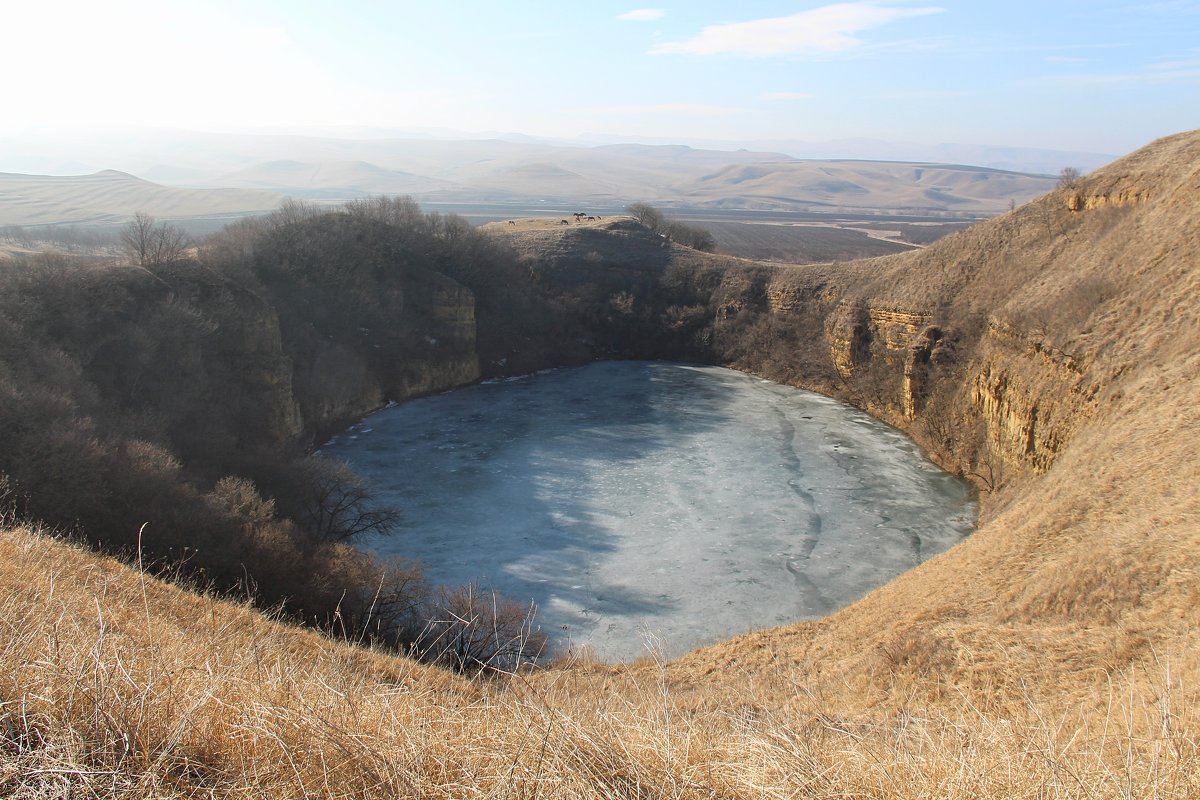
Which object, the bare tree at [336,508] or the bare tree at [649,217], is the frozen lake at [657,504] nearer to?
the bare tree at [336,508]

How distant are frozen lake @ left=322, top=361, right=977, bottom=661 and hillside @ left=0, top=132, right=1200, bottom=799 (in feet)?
8.90

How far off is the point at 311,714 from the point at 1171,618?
11.8 meters

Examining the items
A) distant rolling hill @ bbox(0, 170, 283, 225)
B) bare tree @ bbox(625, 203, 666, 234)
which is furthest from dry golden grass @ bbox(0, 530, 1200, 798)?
distant rolling hill @ bbox(0, 170, 283, 225)

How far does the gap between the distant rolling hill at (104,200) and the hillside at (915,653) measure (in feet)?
233

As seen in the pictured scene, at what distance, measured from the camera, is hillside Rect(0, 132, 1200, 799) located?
3.73 meters

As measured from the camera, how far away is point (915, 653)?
12094 millimetres

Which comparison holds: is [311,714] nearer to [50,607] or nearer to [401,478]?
[50,607]

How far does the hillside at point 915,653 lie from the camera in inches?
147

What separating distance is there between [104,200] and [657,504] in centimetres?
11371

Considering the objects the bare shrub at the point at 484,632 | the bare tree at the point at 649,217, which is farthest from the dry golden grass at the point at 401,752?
the bare tree at the point at 649,217

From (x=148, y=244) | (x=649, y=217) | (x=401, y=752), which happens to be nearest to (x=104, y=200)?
(x=649, y=217)

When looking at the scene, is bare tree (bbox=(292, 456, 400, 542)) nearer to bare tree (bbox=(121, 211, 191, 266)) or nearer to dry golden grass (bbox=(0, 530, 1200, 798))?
bare tree (bbox=(121, 211, 191, 266))

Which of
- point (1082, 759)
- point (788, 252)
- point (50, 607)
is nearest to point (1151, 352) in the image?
point (1082, 759)

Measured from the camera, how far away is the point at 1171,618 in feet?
34.6
